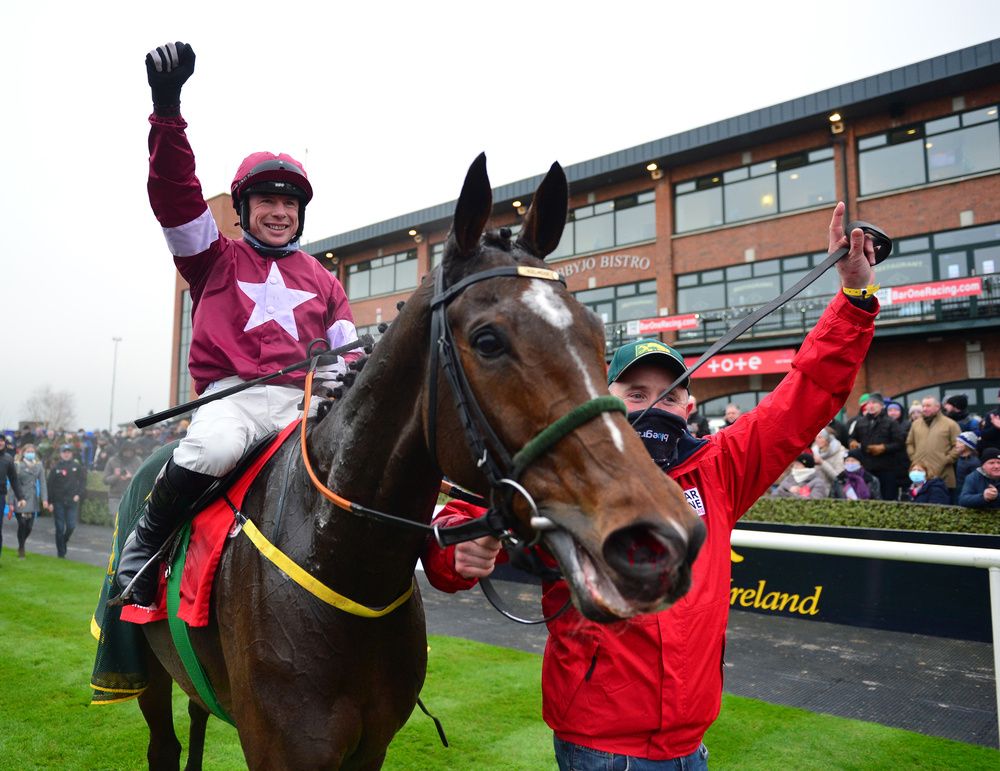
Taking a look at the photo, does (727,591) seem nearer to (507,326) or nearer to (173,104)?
(507,326)

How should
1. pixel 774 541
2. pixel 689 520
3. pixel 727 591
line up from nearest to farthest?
pixel 689 520 < pixel 727 591 < pixel 774 541

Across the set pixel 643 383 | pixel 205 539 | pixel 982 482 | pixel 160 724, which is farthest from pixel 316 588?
pixel 982 482

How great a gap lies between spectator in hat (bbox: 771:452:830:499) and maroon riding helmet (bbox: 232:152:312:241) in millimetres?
7538

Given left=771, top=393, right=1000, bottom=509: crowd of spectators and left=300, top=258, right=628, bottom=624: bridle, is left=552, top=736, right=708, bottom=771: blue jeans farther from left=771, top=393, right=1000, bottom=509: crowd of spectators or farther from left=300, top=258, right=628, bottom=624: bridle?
left=771, top=393, right=1000, bottom=509: crowd of spectators

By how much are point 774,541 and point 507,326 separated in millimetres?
2971

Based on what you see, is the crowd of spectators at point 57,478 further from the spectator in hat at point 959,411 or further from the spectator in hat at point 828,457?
the spectator in hat at point 959,411

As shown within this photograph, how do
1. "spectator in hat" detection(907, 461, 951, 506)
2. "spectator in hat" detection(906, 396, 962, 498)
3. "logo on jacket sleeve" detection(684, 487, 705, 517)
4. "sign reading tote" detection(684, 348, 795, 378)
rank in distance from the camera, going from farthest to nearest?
"sign reading tote" detection(684, 348, 795, 378), "spectator in hat" detection(906, 396, 962, 498), "spectator in hat" detection(907, 461, 951, 506), "logo on jacket sleeve" detection(684, 487, 705, 517)

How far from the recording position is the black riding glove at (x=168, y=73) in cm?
209

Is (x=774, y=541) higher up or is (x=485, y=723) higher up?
(x=774, y=541)

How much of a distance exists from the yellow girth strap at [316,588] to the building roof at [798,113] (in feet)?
46.2

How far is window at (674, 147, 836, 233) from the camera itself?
66.8ft

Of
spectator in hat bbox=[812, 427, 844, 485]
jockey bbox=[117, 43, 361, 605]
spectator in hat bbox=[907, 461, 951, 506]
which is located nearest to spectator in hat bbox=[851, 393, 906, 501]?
spectator in hat bbox=[907, 461, 951, 506]

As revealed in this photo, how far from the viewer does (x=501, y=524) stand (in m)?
1.42

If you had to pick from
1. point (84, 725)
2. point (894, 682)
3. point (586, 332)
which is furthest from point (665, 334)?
point (586, 332)
